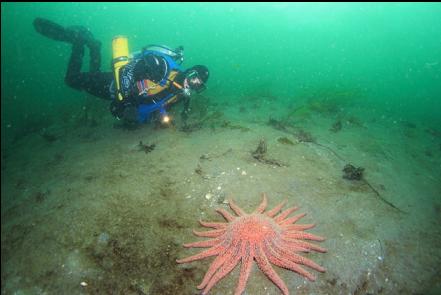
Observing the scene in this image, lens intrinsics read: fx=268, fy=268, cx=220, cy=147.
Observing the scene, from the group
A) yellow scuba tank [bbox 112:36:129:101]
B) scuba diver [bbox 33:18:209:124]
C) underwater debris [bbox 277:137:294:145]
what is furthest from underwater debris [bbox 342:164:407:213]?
yellow scuba tank [bbox 112:36:129:101]

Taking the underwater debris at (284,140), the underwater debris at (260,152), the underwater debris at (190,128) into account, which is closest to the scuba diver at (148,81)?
the underwater debris at (190,128)

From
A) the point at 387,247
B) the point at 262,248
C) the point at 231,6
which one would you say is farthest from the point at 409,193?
the point at 231,6

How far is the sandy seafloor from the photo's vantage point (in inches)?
153

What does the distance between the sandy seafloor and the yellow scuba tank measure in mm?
1952

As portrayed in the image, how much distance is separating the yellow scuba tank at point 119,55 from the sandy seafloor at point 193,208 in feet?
6.40

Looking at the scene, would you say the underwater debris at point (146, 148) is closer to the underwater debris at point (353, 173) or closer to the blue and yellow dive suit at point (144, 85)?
the blue and yellow dive suit at point (144, 85)

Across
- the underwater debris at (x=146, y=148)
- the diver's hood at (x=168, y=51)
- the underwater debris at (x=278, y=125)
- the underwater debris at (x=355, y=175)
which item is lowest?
the underwater debris at (x=146, y=148)

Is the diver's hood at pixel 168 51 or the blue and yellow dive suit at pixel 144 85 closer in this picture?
the blue and yellow dive suit at pixel 144 85

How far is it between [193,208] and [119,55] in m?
5.72

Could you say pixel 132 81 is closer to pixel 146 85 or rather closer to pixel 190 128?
pixel 146 85

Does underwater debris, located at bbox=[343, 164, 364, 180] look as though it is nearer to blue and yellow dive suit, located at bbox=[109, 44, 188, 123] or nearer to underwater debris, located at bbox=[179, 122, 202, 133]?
blue and yellow dive suit, located at bbox=[109, 44, 188, 123]

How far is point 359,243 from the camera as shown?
4.30 m

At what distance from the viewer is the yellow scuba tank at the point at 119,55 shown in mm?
8039

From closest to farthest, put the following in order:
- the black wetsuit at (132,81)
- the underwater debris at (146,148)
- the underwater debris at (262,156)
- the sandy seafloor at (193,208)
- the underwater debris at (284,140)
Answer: the sandy seafloor at (193,208) → the underwater debris at (262,156) → the black wetsuit at (132,81) → the underwater debris at (146,148) → the underwater debris at (284,140)
